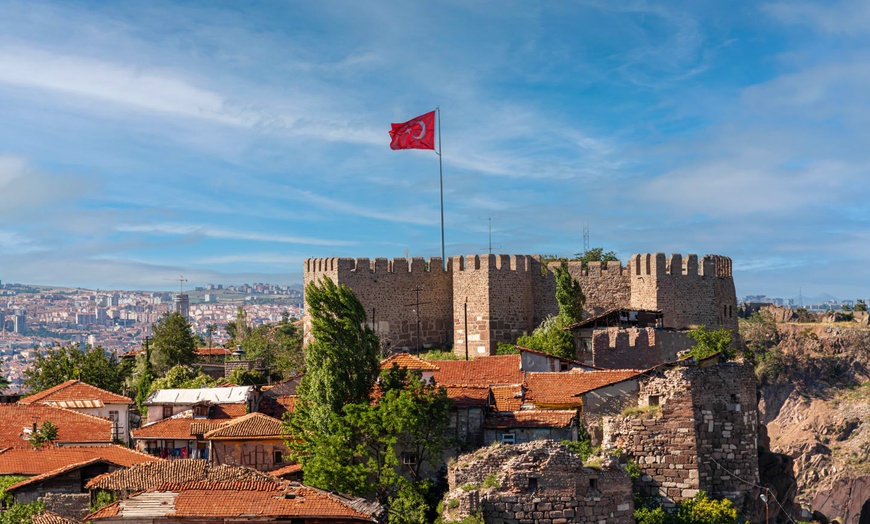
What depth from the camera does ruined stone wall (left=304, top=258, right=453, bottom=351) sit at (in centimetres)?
4519

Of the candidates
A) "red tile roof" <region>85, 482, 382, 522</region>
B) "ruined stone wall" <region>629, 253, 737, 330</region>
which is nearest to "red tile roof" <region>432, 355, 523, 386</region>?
"red tile roof" <region>85, 482, 382, 522</region>

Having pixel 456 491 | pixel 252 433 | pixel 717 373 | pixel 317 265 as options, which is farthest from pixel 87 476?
pixel 317 265

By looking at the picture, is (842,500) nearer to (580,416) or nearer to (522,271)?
(522,271)

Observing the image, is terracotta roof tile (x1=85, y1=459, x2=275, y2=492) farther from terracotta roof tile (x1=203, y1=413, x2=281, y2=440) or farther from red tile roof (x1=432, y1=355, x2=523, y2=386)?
red tile roof (x1=432, y1=355, x2=523, y2=386)

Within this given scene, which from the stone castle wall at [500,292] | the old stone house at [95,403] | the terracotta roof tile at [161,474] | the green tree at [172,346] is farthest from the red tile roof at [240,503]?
the green tree at [172,346]

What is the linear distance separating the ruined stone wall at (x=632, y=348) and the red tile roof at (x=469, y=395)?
6.02 metres

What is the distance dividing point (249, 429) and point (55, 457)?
17.4ft

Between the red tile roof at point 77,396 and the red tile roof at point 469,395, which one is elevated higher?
the red tile roof at point 469,395

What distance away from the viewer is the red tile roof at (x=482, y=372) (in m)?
30.3

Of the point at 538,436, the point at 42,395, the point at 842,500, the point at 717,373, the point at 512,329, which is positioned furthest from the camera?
the point at 842,500

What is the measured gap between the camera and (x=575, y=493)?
1891 centimetres

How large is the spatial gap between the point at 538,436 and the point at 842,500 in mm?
39181

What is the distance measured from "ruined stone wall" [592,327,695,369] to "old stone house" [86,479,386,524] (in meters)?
13.8

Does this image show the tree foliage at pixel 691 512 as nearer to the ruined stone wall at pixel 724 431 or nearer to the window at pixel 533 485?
the ruined stone wall at pixel 724 431
